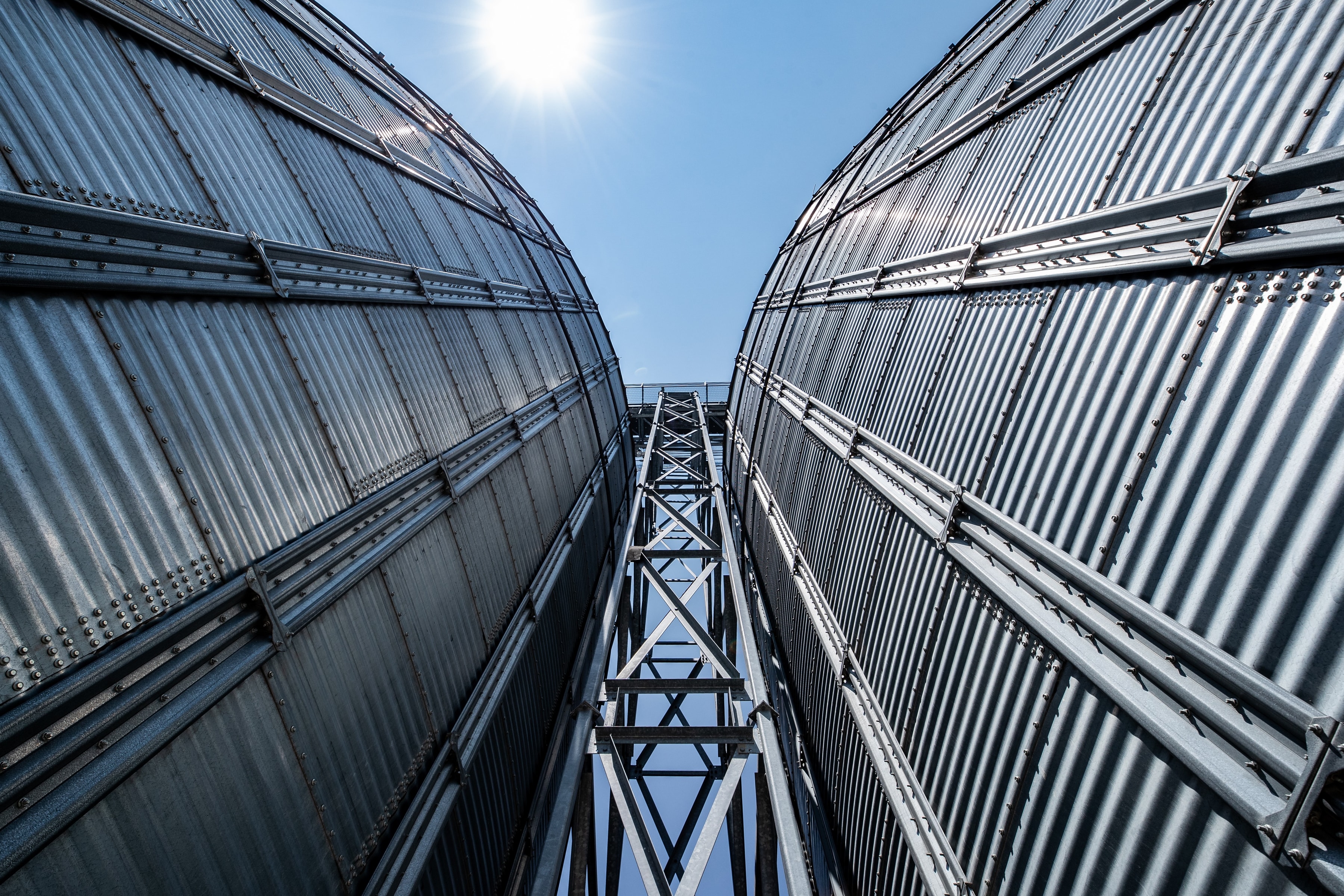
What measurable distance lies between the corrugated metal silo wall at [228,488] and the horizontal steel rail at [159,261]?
0.02 metres

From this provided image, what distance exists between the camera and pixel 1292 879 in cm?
309

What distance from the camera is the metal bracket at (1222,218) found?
4.09 metres

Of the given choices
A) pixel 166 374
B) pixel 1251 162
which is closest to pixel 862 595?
pixel 1251 162

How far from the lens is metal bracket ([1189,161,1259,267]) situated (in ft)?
13.4

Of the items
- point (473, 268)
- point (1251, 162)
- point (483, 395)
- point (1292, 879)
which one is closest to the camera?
point (1292, 879)

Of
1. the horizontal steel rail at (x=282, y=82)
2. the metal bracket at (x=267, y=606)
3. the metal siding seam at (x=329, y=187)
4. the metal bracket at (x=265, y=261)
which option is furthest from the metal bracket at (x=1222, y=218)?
the horizontal steel rail at (x=282, y=82)

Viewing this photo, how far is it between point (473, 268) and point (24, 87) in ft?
25.8

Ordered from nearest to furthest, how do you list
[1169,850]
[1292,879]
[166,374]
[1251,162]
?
[1292,879] → [1169,850] → [1251,162] → [166,374]

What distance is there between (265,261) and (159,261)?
1.10 m

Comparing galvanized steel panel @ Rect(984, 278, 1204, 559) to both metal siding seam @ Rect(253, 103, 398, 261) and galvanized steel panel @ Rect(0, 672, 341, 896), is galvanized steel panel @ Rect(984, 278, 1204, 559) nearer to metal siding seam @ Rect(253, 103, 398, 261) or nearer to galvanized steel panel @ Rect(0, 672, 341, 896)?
galvanized steel panel @ Rect(0, 672, 341, 896)

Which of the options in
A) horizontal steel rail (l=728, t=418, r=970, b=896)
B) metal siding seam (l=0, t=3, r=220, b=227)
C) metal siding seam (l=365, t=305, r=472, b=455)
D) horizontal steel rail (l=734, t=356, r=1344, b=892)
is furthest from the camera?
metal siding seam (l=365, t=305, r=472, b=455)

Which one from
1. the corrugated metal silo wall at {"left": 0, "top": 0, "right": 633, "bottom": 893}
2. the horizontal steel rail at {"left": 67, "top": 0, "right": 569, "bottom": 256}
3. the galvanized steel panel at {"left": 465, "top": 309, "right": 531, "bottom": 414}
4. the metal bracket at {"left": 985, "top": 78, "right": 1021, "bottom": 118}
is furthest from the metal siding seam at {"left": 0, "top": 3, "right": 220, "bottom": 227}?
the metal bracket at {"left": 985, "top": 78, "right": 1021, "bottom": 118}

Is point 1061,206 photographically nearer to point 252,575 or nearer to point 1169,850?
point 1169,850

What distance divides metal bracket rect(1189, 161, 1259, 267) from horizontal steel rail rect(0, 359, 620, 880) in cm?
757
